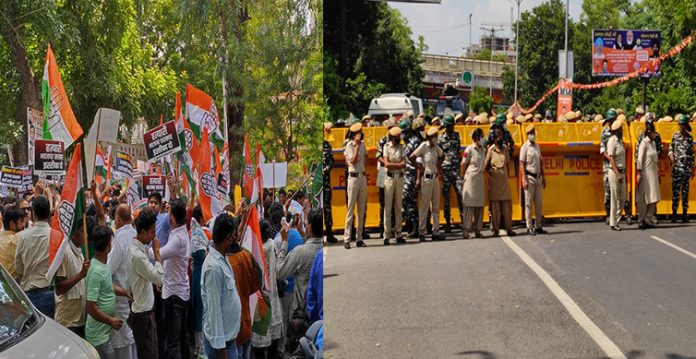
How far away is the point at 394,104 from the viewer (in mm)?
2342

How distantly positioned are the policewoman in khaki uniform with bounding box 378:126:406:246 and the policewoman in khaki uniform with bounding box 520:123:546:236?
408mm

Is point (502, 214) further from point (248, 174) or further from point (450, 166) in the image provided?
point (248, 174)

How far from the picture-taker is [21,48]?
43.5ft

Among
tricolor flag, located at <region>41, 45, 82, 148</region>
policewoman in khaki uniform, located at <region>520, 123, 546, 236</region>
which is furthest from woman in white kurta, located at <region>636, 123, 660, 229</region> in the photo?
tricolor flag, located at <region>41, 45, 82, 148</region>

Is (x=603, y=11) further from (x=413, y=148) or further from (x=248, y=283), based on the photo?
(x=248, y=283)

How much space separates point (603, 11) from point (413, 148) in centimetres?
117

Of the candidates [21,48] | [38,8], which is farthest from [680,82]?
[21,48]

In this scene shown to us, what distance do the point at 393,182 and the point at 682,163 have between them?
37.3 inches

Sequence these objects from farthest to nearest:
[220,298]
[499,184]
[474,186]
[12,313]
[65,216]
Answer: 1. [65,216]
2. [220,298]
3. [12,313]
4. [474,186]
5. [499,184]

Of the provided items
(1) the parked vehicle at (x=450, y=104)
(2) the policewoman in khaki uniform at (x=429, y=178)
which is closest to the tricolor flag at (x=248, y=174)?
(2) the policewoman in khaki uniform at (x=429, y=178)

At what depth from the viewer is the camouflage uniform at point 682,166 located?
8.00ft

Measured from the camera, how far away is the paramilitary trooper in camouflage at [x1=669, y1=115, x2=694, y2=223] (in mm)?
2436

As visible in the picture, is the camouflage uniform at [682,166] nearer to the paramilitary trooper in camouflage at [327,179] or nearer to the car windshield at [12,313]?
the paramilitary trooper in camouflage at [327,179]

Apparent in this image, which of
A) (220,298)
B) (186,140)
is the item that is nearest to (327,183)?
(220,298)
